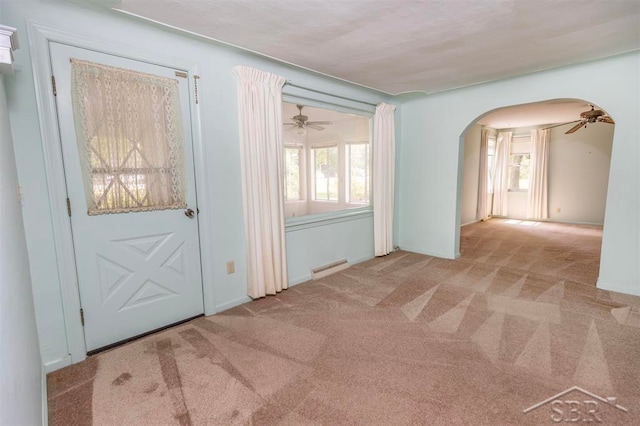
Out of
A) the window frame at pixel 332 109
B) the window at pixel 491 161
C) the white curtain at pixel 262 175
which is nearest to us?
the white curtain at pixel 262 175

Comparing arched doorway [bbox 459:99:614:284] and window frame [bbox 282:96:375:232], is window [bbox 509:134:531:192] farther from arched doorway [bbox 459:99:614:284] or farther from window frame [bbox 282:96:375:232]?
window frame [bbox 282:96:375:232]

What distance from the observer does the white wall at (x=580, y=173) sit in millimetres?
6594

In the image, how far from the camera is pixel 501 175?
26.1 ft

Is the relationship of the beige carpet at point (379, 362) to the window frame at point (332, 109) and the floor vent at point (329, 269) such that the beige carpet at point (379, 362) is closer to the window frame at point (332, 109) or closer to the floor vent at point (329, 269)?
the floor vent at point (329, 269)

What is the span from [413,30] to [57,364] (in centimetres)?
351

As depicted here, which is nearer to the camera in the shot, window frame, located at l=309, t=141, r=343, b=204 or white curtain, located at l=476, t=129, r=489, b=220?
window frame, located at l=309, t=141, r=343, b=204

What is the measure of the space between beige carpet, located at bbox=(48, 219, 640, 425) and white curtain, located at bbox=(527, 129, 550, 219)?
191 inches

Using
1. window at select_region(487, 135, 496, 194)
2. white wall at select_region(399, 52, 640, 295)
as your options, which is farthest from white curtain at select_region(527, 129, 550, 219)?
white wall at select_region(399, 52, 640, 295)

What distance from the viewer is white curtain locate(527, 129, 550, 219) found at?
7238 millimetres

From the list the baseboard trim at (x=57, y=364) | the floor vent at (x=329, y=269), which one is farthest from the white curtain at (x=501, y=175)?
the baseboard trim at (x=57, y=364)

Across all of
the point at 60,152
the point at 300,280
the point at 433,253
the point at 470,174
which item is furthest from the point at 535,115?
the point at 60,152

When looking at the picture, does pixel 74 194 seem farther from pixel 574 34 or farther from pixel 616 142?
pixel 616 142

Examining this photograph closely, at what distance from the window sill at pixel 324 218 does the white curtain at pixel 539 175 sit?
5.44 m

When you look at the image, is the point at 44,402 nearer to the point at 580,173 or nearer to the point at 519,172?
the point at 580,173
